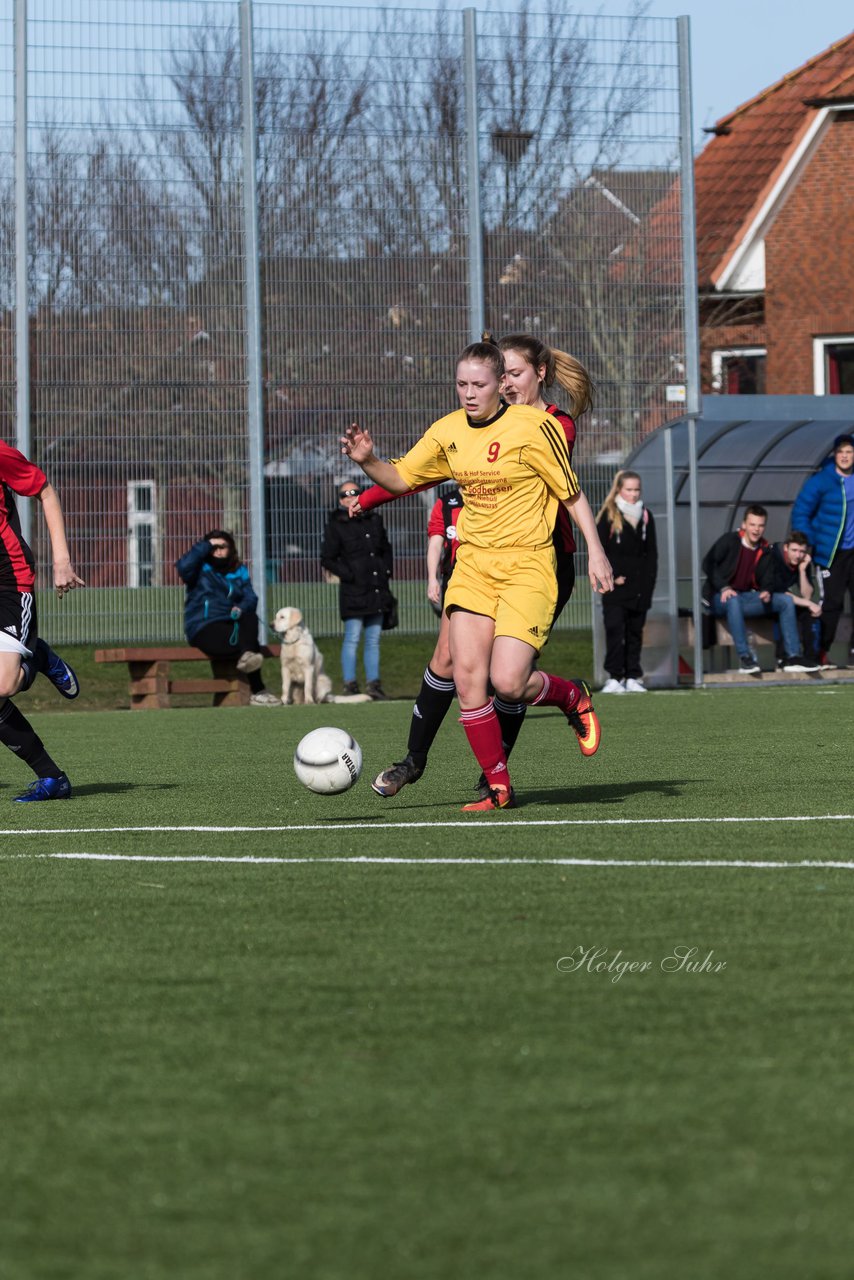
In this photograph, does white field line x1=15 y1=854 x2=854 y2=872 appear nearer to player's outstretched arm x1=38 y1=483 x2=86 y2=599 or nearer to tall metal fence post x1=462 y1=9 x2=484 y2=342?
Answer: player's outstretched arm x1=38 y1=483 x2=86 y2=599

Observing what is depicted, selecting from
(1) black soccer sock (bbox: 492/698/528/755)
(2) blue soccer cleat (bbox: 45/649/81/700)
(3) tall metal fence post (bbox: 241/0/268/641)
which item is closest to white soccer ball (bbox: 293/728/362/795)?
(1) black soccer sock (bbox: 492/698/528/755)

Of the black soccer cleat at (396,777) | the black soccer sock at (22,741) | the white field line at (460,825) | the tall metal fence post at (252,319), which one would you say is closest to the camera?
the white field line at (460,825)

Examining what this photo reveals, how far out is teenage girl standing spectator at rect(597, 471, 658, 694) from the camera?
1942cm

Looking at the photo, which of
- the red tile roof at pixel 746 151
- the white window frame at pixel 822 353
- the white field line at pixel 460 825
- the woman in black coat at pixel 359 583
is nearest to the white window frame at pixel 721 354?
the white window frame at pixel 822 353

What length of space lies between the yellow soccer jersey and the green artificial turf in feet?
3.94

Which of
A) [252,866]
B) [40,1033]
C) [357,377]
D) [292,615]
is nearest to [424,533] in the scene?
→ [357,377]

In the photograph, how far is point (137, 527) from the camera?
74.0 ft

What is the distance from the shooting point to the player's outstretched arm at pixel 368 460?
307 inches

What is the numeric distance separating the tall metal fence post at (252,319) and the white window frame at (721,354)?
17517 mm

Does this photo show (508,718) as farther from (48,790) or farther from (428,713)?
(48,790)

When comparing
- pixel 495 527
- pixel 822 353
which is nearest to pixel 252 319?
pixel 495 527

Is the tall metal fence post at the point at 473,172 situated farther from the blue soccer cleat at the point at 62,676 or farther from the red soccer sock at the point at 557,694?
the red soccer sock at the point at 557,694

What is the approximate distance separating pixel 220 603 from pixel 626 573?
151 inches

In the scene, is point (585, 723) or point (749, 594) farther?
point (749, 594)
